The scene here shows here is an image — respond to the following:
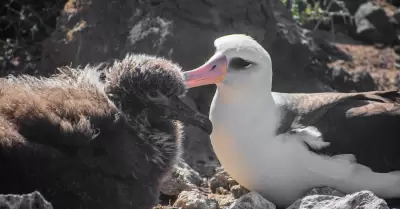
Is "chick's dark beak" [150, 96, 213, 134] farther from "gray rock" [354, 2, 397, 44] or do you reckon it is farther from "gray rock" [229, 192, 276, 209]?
"gray rock" [354, 2, 397, 44]

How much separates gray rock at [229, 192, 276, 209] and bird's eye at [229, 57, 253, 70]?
2.90 ft

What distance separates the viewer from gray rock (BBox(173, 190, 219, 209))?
5.34 metres

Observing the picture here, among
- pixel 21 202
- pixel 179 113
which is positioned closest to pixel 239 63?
pixel 179 113

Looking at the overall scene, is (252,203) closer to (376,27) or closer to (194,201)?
(194,201)

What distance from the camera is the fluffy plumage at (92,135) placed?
429cm

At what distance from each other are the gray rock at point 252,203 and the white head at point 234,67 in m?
0.78

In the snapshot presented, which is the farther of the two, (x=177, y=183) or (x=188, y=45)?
(x=188, y=45)

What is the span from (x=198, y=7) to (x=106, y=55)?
93 cm

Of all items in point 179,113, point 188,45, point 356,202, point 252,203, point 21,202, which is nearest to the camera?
point 21,202

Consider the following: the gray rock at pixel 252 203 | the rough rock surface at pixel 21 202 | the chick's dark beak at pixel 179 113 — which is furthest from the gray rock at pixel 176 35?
the rough rock surface at pixel 21 202

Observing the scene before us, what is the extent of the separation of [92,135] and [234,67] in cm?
140

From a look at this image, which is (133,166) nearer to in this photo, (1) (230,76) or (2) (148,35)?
(1) (230,76)

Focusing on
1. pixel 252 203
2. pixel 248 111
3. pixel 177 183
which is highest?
pixel 248 111

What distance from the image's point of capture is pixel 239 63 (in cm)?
550
